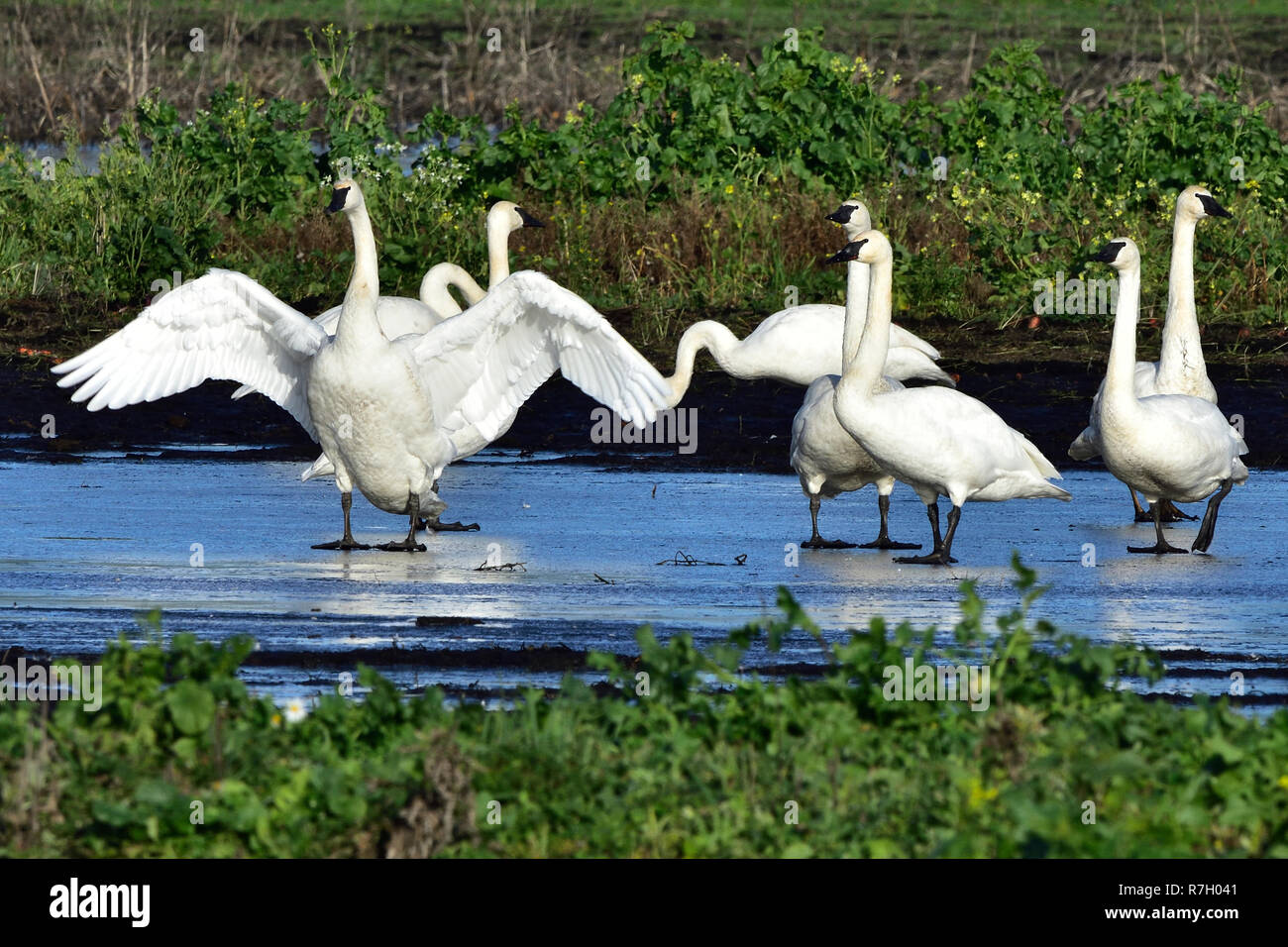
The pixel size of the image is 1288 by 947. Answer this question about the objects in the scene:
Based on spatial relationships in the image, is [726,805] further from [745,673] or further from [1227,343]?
[1227,343]

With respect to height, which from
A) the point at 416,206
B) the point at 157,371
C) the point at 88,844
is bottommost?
the point at 88,844

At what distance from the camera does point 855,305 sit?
11797 millimetres

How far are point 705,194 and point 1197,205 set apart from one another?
5.74m

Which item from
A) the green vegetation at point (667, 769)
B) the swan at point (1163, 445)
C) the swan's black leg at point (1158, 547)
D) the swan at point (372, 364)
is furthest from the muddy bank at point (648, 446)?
the green vegetation at point (667, 769)

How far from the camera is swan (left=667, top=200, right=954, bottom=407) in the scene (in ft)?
43.5

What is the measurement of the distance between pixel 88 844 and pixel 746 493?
287 inches

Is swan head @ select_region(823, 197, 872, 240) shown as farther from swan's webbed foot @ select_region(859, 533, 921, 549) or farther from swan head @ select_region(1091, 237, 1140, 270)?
swan's webbed foot @ select_region(859, 533, 921, 549)

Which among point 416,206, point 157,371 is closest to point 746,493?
point 157,371

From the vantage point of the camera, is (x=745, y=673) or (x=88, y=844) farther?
(x=745, y=673)

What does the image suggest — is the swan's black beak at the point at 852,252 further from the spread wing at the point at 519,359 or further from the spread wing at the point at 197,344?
the spread wing at the point at 197,344

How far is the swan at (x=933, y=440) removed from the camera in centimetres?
983

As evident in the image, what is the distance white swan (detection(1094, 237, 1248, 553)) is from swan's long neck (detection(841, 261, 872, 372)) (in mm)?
1446

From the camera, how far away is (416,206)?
1742 centimetres

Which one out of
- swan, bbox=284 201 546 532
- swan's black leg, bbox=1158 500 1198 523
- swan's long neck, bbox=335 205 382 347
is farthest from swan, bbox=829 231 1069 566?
swan, bbox=284 201 546 532
